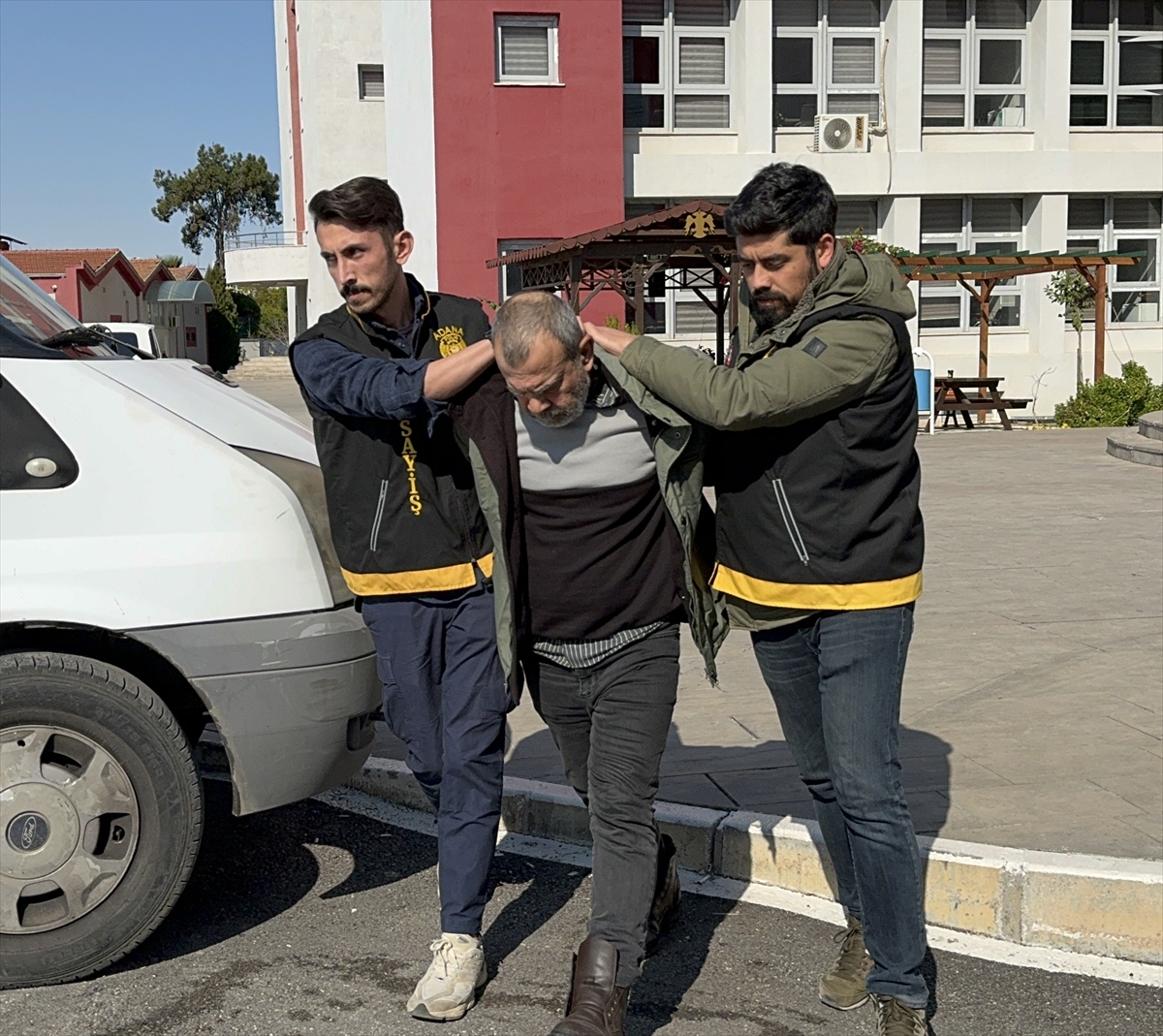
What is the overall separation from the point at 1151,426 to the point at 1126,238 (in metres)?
14.6

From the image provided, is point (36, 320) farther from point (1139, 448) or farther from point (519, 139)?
point (519, 139)

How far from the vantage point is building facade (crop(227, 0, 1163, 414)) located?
26688mm

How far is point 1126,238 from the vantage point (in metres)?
30.1

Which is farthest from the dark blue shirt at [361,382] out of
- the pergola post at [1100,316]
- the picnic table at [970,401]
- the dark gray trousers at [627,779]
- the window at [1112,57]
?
the window at [1112,57]

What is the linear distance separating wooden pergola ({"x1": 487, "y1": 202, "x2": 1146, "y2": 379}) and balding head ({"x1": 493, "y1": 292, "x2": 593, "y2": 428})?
1425cm

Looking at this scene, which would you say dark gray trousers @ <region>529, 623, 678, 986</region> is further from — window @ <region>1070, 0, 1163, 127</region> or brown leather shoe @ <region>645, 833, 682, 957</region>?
window @ <region>1070, 0, 1163, 127</region>

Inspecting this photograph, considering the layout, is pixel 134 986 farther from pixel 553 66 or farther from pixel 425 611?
pixel 553 66

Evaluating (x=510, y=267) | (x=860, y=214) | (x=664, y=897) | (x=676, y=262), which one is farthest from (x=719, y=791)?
(x=860, y=214)

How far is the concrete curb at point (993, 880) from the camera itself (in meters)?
4.09

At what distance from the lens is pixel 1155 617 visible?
7832mm

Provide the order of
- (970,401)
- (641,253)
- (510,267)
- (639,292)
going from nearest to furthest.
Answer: (641,253) < (639,292) < (970,401) < (510,267)

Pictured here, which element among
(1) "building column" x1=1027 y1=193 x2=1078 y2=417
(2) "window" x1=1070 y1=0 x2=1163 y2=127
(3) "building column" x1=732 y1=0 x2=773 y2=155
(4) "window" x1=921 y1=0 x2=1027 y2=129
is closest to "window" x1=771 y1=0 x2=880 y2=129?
(3) "building column" x1=732 y1=0 x2=773 y2=155

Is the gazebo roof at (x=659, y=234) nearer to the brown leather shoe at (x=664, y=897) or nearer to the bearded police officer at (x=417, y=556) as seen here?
the brown leather shoe at (x=664, y=897)

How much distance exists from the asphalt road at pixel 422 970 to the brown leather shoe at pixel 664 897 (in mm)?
55
